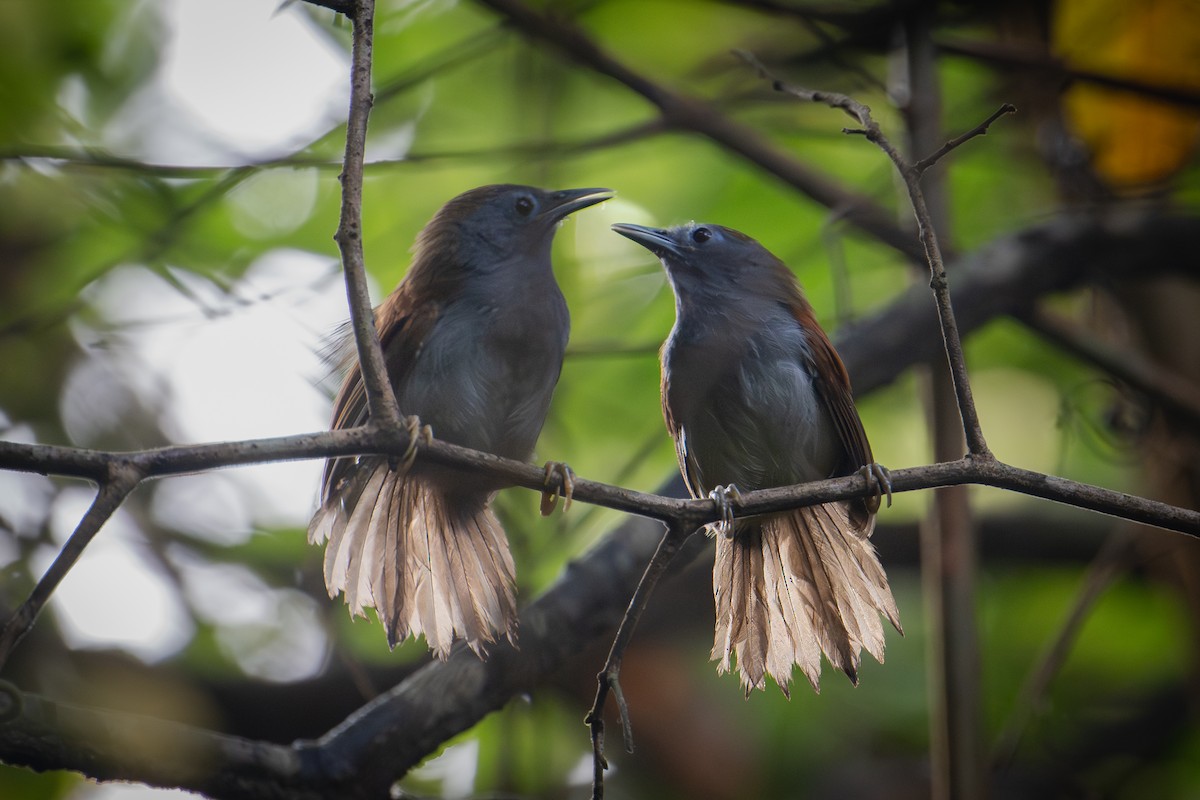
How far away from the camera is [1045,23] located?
470 cm

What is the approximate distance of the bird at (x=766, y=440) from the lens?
2.58 m

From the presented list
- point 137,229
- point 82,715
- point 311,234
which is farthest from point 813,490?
point 137,229

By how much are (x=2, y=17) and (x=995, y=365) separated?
13.7 ft

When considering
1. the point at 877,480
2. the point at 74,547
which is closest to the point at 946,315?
the point at 877,480

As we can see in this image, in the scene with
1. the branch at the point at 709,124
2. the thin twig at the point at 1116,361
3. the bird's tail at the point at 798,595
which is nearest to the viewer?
the bird's tail at the point at 798,595

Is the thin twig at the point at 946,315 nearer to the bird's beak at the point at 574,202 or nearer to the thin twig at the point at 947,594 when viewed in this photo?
the bird's beak at the point at 574,202

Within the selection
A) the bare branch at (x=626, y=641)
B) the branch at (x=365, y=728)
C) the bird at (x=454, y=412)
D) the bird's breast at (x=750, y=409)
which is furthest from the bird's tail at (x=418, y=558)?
the bird's breast at (x=750, y=409)

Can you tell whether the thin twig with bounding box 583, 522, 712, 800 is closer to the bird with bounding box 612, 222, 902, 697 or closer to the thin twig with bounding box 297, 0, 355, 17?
the bird with bounding box 612, 222, 902, 697

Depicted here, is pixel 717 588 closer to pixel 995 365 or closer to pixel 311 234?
pixel 311 234

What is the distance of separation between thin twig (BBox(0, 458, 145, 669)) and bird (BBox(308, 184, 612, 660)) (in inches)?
29.7

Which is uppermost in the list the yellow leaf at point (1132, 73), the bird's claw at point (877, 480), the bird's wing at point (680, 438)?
the yellow leaf at point (1132, 73)

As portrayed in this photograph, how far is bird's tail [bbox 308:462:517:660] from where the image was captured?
7.80 ft

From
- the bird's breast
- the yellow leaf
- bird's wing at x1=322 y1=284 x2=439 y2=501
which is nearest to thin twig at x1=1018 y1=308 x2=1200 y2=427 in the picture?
the yellow leaf

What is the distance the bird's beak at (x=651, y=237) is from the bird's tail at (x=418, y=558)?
2.91 feet
